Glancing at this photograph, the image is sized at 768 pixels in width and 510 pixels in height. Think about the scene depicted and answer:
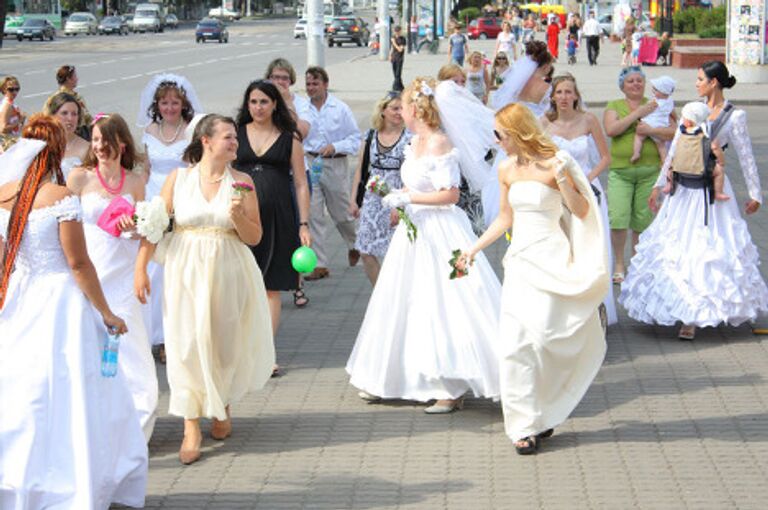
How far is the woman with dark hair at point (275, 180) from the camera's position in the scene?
877cm

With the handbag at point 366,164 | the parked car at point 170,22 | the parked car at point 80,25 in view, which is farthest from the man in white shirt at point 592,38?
the parked car at point 170,22

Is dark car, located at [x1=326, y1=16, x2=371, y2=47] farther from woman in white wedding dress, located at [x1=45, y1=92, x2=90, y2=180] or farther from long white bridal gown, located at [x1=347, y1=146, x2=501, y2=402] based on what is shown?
long white bridal gown, located at [x1=347, y1=146, x2=501, y2=402]

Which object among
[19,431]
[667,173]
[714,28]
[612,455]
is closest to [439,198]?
[612,455]

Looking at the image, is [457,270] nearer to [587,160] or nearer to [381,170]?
[381,170]

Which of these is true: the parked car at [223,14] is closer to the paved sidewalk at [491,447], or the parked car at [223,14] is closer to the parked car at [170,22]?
the parked car at [170,22]

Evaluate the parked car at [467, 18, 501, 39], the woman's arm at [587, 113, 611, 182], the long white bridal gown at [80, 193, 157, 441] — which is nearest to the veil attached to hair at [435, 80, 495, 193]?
the woman's arm at [587, 113, 611, 182]

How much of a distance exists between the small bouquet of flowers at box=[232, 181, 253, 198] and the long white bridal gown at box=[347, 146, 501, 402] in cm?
134

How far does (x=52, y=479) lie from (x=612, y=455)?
2868 millimetres

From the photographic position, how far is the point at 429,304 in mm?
7980

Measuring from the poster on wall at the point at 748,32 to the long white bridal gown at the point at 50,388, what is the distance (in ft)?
105

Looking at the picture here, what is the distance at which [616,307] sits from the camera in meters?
11.0

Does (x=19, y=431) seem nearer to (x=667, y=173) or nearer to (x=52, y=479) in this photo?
(x=52, y=479)

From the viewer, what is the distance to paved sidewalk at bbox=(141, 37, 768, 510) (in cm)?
651

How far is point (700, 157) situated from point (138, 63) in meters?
43.7
